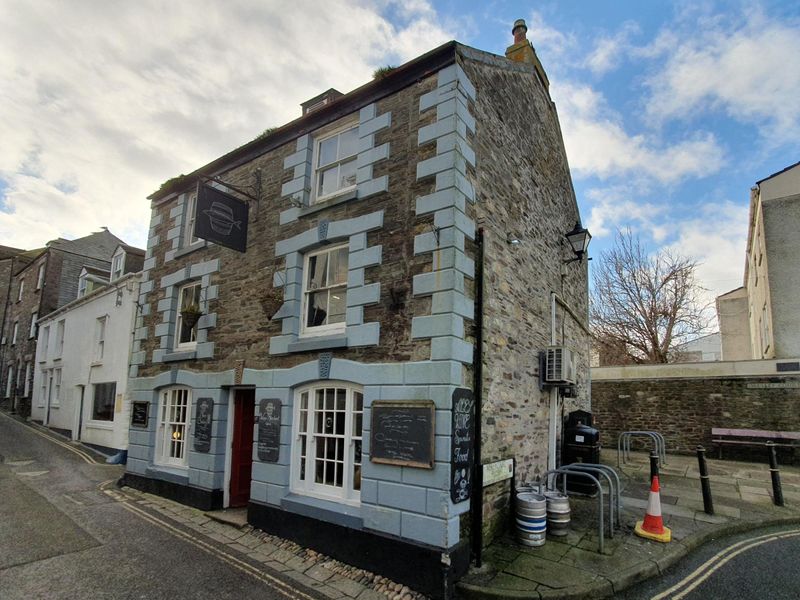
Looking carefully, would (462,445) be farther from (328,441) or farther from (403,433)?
(328,441)

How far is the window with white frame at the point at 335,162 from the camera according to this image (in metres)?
8.18

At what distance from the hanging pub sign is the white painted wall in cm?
723

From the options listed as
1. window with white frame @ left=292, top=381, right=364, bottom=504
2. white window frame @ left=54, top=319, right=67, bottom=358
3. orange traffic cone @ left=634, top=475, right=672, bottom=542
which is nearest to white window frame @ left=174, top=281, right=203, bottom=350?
window with white frame @ left=292, top=381, right=364, bottom=504

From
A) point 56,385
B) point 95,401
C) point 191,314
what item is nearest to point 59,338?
point 56,385

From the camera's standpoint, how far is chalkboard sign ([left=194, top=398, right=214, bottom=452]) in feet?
28.9

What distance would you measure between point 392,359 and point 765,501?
7964 millimetres

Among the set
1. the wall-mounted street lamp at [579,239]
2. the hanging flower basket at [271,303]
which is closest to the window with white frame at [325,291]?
the hanging flower basket at [271,303]

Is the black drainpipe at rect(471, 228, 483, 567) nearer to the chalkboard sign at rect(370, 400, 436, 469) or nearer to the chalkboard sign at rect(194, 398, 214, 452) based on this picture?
the chalkboard sign at rect(370, 400, 436, 469)

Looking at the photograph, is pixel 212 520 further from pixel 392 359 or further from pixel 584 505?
pixel 584 505

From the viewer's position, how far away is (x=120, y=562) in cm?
616

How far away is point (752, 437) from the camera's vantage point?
13242 mm

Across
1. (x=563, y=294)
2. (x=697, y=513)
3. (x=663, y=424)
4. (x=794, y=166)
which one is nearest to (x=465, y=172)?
Result: (x=563, y=294)

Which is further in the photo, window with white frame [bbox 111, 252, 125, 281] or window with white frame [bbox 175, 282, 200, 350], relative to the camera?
window with white frame [bbox 111, 252, 125, 281]

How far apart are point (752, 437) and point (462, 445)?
12.4m
